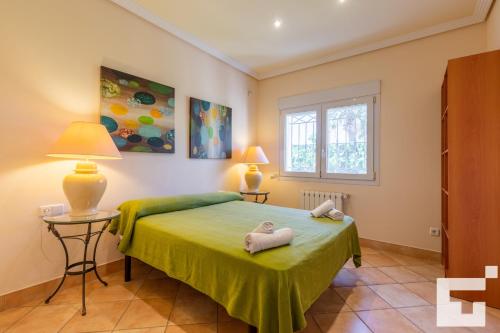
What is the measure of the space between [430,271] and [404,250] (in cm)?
46

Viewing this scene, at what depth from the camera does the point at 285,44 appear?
3.15 metres

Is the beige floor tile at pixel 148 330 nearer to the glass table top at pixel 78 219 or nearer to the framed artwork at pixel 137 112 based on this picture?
the glass table top at pixel 78 219

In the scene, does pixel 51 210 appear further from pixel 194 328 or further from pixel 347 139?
pixel 347 139

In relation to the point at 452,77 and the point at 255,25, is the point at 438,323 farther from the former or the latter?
the point at 255,25

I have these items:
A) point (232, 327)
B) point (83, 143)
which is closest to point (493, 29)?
point (232, 327)

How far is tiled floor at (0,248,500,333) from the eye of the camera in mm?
1583

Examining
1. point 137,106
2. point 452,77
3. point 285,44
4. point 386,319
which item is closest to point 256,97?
point 285,44

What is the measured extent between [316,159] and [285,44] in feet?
5.41

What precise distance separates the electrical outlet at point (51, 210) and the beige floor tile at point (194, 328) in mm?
1326

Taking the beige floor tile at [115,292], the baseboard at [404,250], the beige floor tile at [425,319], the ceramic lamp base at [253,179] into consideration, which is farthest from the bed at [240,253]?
the baseboard at [404,250]

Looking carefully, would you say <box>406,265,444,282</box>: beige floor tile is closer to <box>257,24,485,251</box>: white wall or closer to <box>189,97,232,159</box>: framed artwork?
<box>257,24,485,251</box>: white wall

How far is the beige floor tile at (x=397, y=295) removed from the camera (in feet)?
6.14

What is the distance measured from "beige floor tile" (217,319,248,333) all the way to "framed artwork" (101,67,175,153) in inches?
70.9

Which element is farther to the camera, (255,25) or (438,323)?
(255,25)
